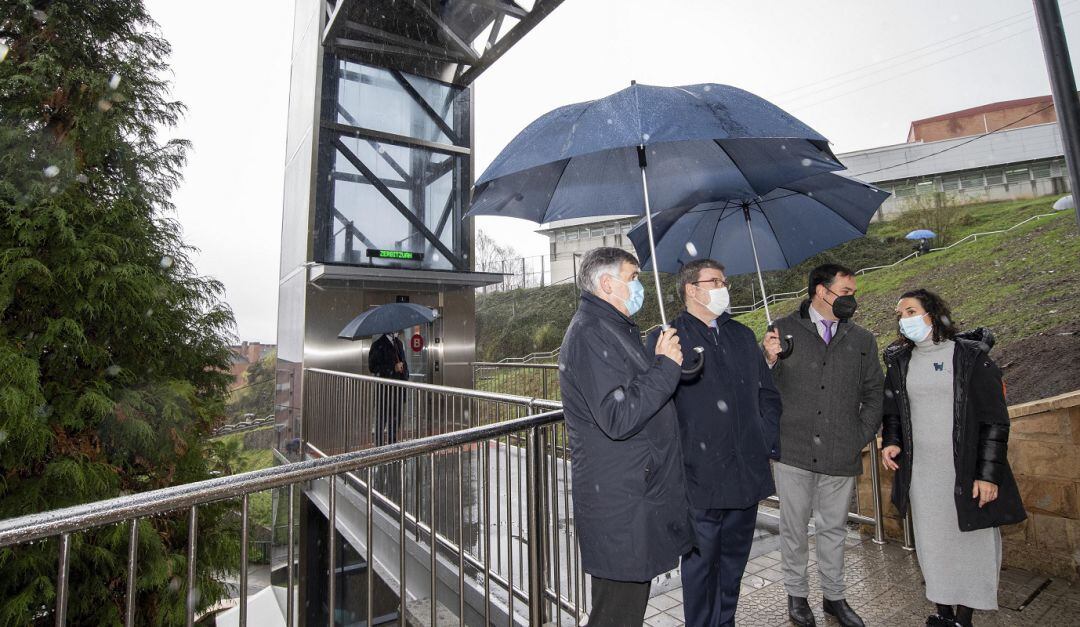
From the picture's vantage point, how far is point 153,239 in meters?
6.83

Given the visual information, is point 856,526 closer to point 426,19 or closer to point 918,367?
point 918,367

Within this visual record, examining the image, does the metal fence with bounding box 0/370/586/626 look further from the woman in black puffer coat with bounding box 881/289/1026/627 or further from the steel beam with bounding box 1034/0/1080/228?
the steel beam with bounding box 1034/0/1080/228

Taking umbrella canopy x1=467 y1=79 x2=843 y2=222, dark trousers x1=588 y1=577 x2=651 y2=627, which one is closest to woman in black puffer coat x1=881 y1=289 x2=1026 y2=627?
umbrella canopy x1=467 y1=79 x2=843 y2=222

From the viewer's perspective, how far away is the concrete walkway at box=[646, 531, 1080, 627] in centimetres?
280

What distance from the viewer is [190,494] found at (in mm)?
1498

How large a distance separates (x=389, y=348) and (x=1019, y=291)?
10559 millimetres

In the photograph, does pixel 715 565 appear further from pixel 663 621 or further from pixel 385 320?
pixel 385 320

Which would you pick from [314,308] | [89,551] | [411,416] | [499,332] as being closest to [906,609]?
[411,416]

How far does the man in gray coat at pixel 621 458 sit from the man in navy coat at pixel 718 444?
0.43m

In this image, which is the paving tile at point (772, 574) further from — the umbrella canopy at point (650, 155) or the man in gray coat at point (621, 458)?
the umbrella canopy at point (650, 155)

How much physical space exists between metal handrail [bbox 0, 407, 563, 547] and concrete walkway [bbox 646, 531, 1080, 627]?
1955mm

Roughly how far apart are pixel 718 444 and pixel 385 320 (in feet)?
24.1

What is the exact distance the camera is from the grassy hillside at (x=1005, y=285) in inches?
223

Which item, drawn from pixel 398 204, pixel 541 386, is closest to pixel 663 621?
pixel 541 386
